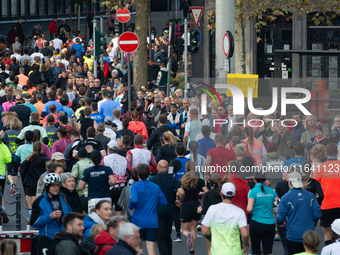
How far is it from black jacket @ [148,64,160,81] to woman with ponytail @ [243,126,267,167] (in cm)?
1295

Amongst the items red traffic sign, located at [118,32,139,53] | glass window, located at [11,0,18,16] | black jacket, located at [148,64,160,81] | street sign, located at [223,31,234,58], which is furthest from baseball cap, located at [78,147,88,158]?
glass window, located at [11,0,18,16]

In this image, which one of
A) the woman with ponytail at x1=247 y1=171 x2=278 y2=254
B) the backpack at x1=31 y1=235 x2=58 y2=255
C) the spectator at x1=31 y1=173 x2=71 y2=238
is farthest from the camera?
the woman with ponytail at x1=247 y1=171 x2=278 y2=254

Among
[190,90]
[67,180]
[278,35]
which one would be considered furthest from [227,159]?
[278,35]

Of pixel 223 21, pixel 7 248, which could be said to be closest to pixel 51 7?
pixel 223 21

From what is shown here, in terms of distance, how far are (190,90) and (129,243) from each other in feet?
48.5

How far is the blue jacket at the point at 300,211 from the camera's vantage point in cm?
830

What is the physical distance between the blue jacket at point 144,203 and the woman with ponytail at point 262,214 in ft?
4.51

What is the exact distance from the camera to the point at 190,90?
20.5 meters

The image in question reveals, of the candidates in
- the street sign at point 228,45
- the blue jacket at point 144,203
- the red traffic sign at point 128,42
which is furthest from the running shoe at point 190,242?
the red traffic sign at point 128,42

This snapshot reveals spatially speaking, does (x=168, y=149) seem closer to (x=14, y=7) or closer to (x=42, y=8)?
(x=42, y=8)

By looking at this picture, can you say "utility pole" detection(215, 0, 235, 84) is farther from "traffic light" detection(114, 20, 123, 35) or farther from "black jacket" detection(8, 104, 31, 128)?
"black jacket" detection(8, 104, 31, 128)

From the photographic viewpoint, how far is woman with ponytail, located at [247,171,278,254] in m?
8.65

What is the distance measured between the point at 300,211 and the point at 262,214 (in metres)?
0.58

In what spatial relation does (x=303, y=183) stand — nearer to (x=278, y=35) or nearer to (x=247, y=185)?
(x=247, y=185)
